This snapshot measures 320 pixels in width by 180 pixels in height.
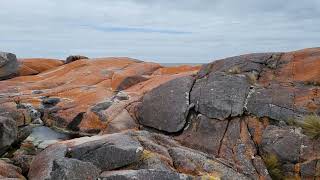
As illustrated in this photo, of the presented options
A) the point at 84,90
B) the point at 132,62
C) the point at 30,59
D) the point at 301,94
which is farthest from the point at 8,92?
the point at 301,94

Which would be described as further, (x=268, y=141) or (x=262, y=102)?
(x=262, y=102)

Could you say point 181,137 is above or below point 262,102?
below

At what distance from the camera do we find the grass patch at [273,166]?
50.7 feet

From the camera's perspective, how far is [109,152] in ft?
44.1

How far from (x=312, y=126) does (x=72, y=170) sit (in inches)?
352

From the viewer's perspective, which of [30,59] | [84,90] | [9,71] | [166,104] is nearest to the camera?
[166,104]

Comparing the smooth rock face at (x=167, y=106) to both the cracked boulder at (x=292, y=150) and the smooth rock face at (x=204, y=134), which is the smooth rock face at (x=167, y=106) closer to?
the smooth rock face at (x=204, y=134)

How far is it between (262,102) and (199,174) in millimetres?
5629

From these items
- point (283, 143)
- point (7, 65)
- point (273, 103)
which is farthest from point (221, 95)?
point (7, 65)

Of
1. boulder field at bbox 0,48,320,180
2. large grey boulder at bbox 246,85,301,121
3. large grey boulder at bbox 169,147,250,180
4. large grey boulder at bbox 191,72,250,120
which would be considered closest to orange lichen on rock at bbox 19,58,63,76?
boulder field at bbox 0,48,320,180

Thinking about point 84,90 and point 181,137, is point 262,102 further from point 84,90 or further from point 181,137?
point 84,90

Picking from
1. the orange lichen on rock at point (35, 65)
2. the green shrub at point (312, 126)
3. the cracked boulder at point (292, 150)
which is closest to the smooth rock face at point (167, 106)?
the cracked boulder at point (292, 150)

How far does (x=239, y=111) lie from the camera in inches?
697

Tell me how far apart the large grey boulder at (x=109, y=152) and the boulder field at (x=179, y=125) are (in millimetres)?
30
